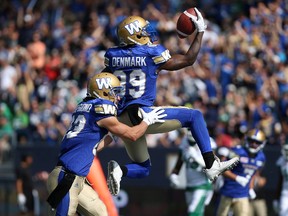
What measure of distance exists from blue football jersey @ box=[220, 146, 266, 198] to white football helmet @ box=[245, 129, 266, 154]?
105 mm

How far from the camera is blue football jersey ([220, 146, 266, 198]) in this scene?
47.4 feet

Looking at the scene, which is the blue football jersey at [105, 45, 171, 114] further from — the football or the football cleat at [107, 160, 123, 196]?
the football cleat at [107, 160, 123, 196]

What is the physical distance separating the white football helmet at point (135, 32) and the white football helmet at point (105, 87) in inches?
22.2

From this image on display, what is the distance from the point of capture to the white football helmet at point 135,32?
10.9 m

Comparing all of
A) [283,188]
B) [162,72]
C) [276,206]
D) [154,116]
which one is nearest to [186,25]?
[154,116]

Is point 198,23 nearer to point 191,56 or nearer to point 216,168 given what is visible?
point 191,56

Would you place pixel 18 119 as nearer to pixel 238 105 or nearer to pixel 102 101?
pixel 238 105


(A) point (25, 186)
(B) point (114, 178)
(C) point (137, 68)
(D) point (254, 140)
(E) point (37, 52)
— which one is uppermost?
(C) point (137, 68)

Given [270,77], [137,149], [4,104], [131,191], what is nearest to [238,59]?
[270,77]

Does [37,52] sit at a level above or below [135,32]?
below

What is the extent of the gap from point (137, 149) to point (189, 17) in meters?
1.67

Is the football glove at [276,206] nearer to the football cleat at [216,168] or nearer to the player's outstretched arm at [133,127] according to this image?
the football cleat at [216,168]

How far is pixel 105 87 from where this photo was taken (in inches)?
414

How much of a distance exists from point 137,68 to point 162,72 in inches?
344
